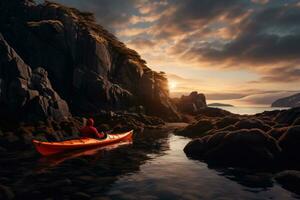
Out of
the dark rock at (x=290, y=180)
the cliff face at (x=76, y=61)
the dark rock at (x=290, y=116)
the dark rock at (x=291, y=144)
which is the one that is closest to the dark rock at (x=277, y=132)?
the dark rock at (x=291, y=144)

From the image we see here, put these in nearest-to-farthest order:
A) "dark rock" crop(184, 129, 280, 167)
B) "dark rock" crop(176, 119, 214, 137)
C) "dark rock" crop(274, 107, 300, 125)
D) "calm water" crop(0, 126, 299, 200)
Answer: "calm water" crop(0, 126, 299, 200) < "dark rock" crop(184, 129, 280, 167) < "dark rock" crop(274, 107, 300, 125) < "dark rock" crop(176, 119, 214, 137)

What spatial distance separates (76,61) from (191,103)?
3215 centimetres

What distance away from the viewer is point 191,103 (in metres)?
78.2

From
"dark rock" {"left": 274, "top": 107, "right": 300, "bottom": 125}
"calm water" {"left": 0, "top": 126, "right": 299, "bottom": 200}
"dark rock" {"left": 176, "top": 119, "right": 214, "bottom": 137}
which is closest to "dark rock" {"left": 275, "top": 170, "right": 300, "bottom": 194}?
"calm water" {"left": 0, "top": 126, "right": 299, "bottom": 200}

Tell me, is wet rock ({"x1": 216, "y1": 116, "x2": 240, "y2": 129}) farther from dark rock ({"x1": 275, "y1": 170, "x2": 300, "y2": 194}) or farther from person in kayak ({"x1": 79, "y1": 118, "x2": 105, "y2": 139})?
dark rock ({"x1": 275, "y1": 170, "x2": 300, "y2": 194})

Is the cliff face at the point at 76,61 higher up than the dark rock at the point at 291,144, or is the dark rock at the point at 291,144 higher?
the cliff face at the point at 76,61

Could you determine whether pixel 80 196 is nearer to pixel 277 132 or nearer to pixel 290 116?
pixel 277 132

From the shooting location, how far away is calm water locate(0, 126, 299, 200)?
1298cm

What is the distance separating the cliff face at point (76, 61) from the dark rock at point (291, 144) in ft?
123

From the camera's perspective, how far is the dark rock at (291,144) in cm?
1895

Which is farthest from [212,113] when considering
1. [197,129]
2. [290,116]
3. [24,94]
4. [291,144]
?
[291,144]

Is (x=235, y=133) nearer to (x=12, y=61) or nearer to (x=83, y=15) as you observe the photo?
(x=12, y=61)

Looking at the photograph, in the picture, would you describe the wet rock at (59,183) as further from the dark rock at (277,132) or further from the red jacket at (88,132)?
the dark rock at (277,132)

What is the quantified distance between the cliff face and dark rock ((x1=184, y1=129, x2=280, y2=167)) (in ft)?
116
